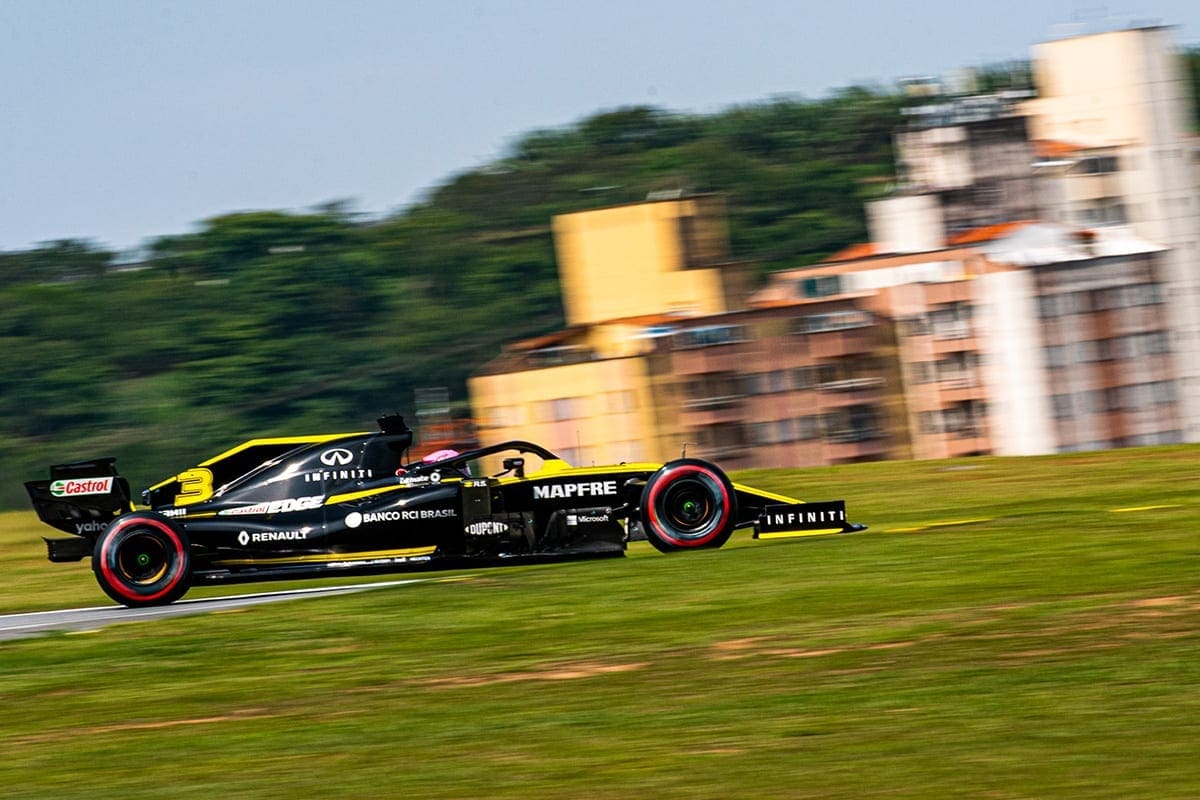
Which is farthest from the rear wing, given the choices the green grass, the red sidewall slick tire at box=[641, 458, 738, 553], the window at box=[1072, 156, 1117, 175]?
the window at box=[1072, 156, 1117, 175]

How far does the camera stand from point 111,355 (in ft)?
363

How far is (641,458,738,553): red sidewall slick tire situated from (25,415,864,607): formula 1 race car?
13 millimetres

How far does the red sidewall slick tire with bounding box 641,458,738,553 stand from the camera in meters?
16.0

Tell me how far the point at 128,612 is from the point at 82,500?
150cm

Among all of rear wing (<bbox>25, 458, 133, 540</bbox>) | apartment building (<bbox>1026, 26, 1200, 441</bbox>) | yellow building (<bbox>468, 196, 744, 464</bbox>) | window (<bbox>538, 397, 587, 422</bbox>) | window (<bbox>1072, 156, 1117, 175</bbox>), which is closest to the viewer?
rear wing (<bbox>25, 458, 133, 540</bbox>)

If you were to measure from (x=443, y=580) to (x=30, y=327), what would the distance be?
337 ft

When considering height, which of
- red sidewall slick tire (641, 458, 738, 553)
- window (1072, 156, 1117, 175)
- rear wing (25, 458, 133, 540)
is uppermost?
window (1072, 156, 1117, 175)

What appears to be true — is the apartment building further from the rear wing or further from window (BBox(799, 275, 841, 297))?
→ the rear wing

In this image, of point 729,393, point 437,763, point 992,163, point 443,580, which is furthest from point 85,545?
point 992,163

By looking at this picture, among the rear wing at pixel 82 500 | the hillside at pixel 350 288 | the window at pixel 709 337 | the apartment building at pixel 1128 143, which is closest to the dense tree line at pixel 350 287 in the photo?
the hillside at pixel 350 288

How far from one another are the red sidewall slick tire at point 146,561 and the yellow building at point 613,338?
5735 cm

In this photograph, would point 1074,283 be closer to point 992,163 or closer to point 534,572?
point 992,163

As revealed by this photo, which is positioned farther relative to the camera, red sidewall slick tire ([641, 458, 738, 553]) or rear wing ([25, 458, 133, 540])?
rear wing ([25, 458, 133, 540])

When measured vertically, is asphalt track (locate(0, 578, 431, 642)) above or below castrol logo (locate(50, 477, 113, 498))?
below
